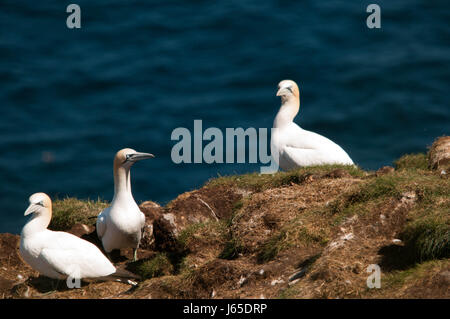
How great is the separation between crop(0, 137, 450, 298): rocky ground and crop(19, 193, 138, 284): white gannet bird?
0.25m

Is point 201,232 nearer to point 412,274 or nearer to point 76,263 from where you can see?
point 76,263

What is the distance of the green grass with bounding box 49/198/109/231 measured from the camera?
1513cm

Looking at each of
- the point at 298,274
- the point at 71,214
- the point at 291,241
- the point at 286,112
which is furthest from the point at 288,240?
the point at 286,112

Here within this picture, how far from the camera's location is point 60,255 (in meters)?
12.4

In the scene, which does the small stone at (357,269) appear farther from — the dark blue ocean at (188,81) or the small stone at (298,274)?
the dark blue ocean at (188,81)

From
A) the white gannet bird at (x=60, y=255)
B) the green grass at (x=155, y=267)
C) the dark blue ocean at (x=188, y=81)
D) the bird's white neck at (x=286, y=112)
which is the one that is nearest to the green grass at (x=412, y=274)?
the green grass at (x=155, y=267)

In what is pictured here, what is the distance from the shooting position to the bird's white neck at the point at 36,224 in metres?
12.8

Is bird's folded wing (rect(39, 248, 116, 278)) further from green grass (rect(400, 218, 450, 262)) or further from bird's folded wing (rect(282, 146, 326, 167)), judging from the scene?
bird's folded wing (rect(282, 146, 326, 167))

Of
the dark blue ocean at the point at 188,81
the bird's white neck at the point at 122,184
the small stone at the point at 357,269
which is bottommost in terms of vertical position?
the small stone at the point at 357,269

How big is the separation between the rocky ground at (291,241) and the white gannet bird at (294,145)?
166 cm

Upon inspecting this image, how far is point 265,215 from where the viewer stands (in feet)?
40.7

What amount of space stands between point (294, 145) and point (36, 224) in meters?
6.17

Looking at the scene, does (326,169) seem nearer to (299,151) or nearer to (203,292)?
(299,151)

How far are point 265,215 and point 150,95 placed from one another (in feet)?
85.5
